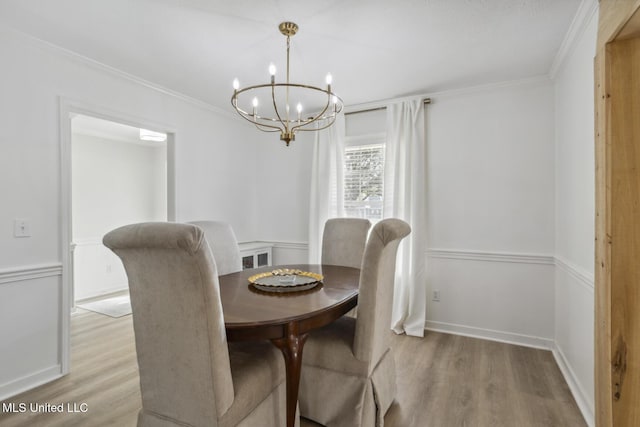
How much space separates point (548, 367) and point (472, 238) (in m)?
1.19

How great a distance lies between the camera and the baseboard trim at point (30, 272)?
215 cm

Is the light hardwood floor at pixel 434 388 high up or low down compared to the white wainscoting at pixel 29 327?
down

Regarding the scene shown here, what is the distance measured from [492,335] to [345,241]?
1.71 m

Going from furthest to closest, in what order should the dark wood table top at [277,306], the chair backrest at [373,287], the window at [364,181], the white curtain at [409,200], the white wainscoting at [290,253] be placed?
the white wainscoting at [290,253], the window at [364,181], the white curtain at [409,200], the chair backrest at [373,287], the dark wood table top at [277,306]

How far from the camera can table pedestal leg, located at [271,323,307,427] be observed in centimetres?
144

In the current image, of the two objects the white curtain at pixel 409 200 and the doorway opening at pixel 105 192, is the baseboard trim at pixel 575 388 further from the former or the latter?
the doorway opening at pixel 105 192

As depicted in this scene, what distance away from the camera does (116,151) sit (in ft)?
16.5

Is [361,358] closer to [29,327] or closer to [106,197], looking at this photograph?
[29,327]

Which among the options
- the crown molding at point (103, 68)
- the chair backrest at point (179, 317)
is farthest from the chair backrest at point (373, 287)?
the crown molding at point (103, 68)

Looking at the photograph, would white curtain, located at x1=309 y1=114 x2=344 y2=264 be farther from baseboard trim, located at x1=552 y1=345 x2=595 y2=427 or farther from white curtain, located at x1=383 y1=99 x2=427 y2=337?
baseboard trim, located at x1=552 y1=345 x2=595 y2=427

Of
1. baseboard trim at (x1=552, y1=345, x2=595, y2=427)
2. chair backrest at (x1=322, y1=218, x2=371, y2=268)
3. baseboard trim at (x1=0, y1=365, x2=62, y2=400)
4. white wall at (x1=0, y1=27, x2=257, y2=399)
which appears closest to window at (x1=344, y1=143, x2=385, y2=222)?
chair backrest at (x1=322, y1=218, x2=371, y2=268)

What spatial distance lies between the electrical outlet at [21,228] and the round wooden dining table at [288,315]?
1.54 m

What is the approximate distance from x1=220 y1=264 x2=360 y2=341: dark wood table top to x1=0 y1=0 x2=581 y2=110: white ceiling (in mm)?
1674

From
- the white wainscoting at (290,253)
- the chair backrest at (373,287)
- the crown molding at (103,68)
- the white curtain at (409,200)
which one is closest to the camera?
the chair backrest at (373,287)
